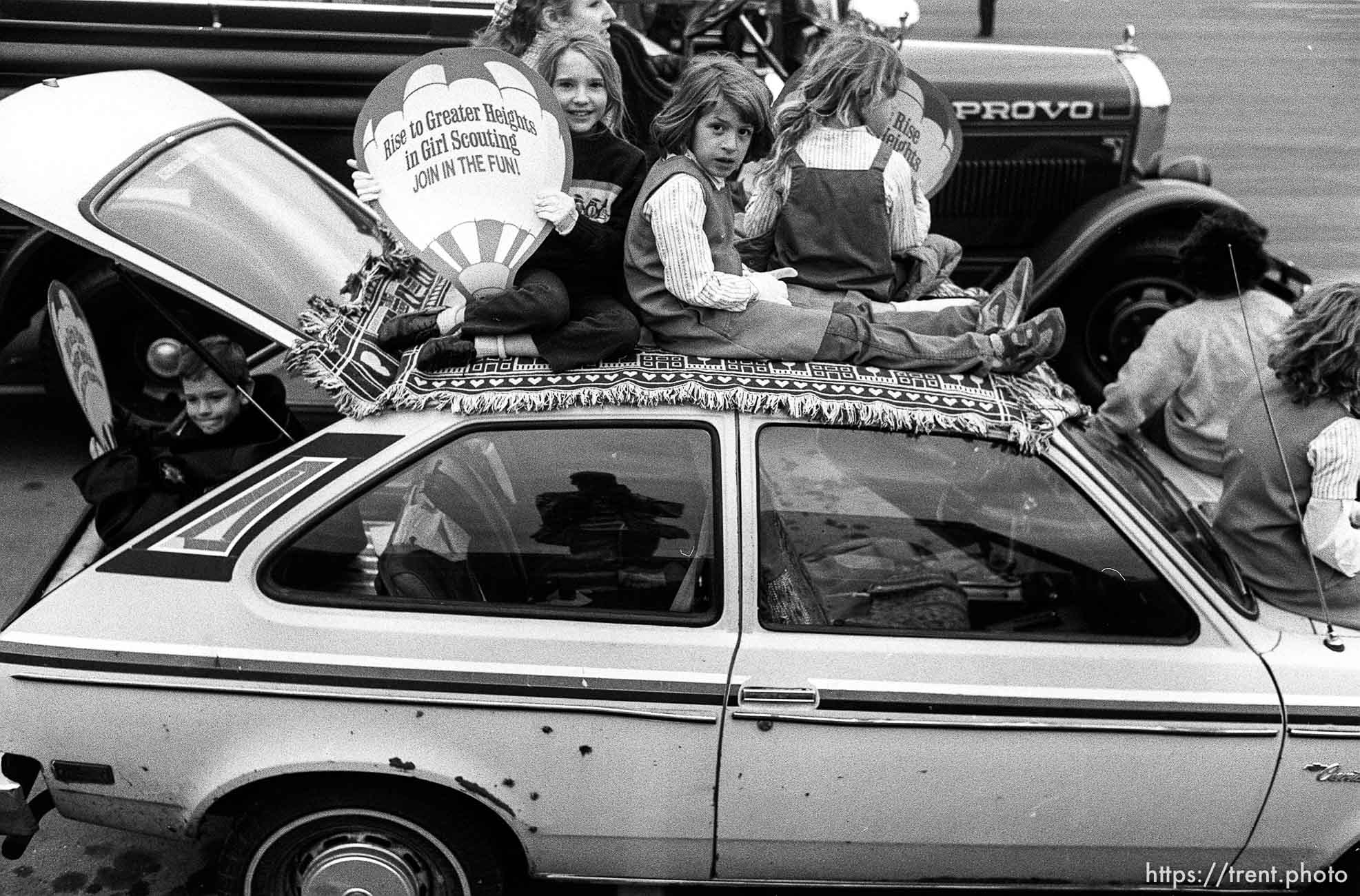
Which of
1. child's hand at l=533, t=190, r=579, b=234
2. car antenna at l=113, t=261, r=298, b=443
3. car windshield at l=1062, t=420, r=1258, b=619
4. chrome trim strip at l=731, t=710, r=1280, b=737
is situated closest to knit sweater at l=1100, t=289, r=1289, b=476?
car windshield at l=1062, t=420, r=1258, b=619

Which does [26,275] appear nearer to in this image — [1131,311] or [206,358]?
[206,358]

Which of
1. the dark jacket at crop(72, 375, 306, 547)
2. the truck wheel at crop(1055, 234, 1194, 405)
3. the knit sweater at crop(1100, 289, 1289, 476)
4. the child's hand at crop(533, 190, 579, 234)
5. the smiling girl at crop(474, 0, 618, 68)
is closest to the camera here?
the child's hand at crop(533, 190, 579, 234)

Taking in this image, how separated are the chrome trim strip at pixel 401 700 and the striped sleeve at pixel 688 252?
98cm

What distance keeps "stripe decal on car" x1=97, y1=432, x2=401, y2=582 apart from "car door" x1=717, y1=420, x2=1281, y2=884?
0.90 m

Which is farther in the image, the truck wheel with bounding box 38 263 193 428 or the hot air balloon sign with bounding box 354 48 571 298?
the truck wheel with bounding box 38 263 193 428

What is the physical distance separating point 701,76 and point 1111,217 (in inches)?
139

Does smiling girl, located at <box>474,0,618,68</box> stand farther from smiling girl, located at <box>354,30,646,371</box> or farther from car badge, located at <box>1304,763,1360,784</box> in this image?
car badge, located at <box>1304,763,1360,784</box>

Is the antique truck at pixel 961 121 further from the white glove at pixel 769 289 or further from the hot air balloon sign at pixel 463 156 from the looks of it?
the hot air balloon sign at pixel 463 156

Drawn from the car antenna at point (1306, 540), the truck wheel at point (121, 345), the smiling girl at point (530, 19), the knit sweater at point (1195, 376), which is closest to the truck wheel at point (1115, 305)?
the knit sweater at point (1195, 376)

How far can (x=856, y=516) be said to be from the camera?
3.03 metres

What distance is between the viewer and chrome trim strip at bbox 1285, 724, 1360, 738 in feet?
9.20

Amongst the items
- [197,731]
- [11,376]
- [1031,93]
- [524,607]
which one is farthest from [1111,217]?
[11,376]

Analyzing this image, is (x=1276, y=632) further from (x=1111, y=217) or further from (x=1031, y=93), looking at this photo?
(x=1031, y=93)

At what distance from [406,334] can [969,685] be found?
5.24ft
